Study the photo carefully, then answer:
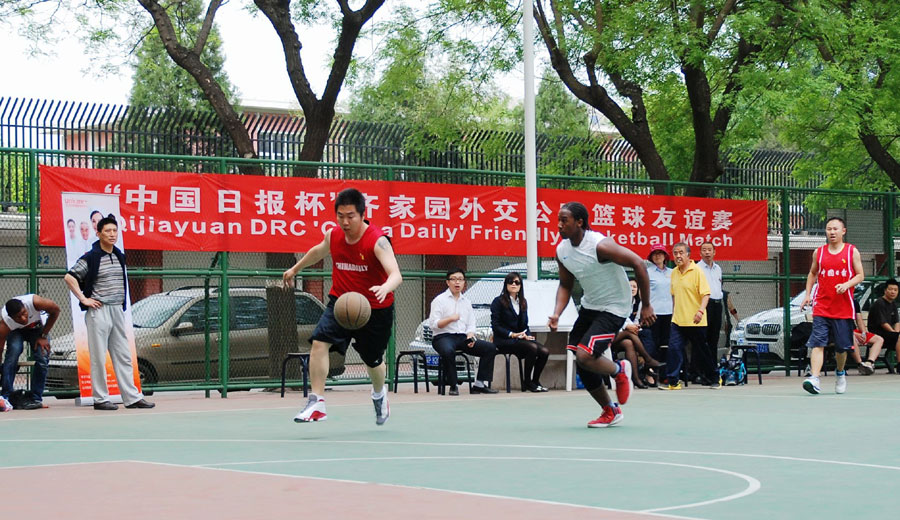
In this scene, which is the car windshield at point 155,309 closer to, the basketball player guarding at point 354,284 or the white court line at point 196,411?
the white court line at point 196,411

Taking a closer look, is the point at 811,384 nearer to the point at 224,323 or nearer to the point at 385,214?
the point at 385,214

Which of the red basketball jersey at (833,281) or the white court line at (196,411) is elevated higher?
the red basketball jersey at (833,281)

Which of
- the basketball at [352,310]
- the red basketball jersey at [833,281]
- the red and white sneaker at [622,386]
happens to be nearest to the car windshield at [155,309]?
the basketball at [352,310]

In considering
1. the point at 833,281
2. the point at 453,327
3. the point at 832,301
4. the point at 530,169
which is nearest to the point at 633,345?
the point at 453,327

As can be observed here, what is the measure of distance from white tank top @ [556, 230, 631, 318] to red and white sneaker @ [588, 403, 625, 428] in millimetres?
787

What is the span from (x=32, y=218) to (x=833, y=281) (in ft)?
30.7

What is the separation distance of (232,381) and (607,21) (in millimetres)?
8789

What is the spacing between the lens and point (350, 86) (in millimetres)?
24984

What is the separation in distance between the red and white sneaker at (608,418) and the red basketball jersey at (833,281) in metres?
5.10

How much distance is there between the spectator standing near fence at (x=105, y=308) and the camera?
1449 cm

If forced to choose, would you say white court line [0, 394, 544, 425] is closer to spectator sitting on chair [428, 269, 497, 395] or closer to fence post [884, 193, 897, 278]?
spectator sitting on chair [428, 269, 497, 395]

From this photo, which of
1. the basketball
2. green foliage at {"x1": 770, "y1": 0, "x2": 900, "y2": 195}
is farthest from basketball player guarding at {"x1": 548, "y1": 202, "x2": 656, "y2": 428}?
green foliage at {"x1": 770, "y1": 0, "x2": 900, "y2": 195}

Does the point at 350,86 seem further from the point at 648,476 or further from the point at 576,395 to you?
the point at 648,476

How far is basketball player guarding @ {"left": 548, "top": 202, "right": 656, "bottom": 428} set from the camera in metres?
11.1
